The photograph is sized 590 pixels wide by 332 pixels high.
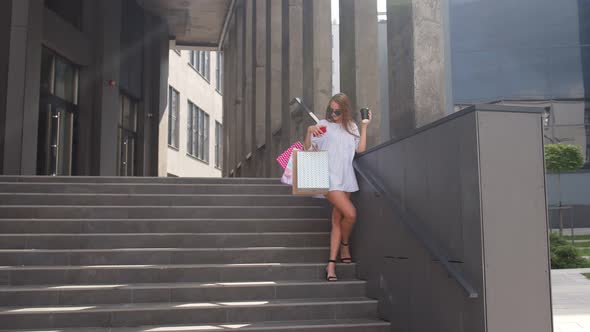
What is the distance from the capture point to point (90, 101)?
17719mm

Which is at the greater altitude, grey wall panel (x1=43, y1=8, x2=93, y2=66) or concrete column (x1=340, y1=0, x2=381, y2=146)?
grey wall panel (x1=43, y1=8, x2=93, y2=66)

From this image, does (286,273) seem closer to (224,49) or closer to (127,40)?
(127,40)

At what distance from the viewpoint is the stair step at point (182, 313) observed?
530 centimetres

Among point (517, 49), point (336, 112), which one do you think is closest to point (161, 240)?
point (336, 112)

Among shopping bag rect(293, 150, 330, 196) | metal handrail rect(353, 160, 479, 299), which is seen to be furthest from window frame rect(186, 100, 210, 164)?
metal handrail rect(353, 160, 479, 299)

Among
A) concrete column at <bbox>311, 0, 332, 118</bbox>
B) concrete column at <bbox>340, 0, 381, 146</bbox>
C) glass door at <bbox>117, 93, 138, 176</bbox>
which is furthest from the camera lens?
glass door at <bbox>117, 93, 138, 176</bbox>

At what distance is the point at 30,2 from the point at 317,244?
9.58m

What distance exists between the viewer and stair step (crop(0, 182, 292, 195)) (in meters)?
8.41

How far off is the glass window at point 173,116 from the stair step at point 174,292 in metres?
24.3

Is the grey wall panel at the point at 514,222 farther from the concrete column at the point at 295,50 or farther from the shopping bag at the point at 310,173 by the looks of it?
the concrete column at the point at 295,50

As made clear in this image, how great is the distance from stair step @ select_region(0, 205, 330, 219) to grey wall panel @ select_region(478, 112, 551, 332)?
4.09 m

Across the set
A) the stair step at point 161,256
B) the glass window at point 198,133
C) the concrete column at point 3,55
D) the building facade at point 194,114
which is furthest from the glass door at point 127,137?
the stair step at point 161,256

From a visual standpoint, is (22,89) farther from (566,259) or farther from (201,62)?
(201,62)

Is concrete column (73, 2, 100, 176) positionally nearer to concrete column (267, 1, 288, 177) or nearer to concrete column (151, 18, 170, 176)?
concrete column (267, 1, 288, 177)
